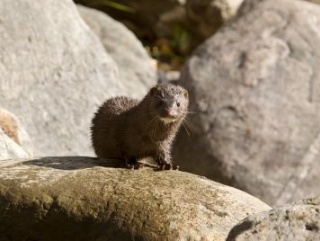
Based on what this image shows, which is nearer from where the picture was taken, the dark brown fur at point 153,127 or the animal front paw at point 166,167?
the animal front paw at point 166,167

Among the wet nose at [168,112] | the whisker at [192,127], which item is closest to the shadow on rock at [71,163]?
the wet nose at [168,112]

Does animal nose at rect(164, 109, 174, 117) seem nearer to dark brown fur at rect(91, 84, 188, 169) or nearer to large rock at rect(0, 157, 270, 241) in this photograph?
dark brown fur at rect(91, 84, 188, 169)

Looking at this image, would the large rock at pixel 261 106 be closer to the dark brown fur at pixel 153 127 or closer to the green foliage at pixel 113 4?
the dark brown fur at pixel 153 127

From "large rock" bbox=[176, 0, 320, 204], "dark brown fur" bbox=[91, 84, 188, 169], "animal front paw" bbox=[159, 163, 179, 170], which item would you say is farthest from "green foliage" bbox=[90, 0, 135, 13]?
"animal front paw" bbox=[159, 163, 179, 170]

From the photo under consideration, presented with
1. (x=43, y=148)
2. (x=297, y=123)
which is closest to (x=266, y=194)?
(x=297, y=123)

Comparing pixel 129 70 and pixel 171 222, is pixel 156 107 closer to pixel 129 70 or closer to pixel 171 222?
pixel 171 222

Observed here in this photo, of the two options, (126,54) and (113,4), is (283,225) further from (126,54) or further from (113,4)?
(113,4)

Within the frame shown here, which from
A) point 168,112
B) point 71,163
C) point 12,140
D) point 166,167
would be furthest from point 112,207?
point 12,140
